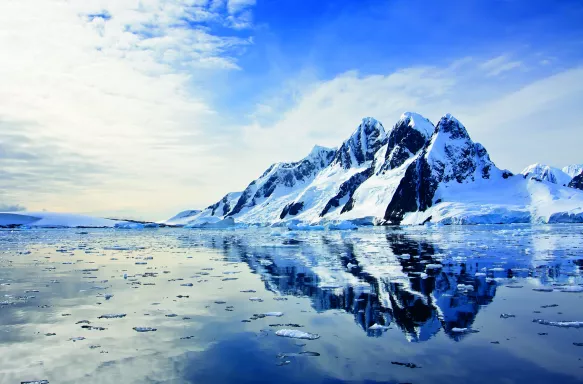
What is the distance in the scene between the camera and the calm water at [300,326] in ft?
29.7

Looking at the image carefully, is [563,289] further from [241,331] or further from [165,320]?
[165,320]

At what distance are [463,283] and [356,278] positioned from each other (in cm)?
467

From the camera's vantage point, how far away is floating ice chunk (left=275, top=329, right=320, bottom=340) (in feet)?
37.7

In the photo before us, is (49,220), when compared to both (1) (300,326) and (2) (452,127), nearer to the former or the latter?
(2) (452,127)

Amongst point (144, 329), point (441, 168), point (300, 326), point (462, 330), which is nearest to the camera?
point (462, 330)

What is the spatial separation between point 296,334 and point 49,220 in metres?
180

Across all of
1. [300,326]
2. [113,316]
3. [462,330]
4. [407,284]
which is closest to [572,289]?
[407,284]

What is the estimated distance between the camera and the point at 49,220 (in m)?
168

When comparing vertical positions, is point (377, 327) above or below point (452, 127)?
below

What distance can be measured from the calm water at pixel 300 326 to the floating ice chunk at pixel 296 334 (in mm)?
186

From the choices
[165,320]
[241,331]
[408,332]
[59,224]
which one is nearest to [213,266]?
[165,320]

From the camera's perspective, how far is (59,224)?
16750 cm

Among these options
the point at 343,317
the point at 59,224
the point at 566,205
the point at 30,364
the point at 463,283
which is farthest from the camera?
the point at 59,224

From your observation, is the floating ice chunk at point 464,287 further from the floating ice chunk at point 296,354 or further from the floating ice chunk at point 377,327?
the floating ice chunk at point 296,354
